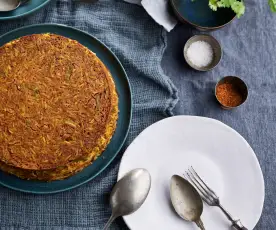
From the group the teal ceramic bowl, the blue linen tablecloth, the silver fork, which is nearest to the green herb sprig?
the teal ceramic bowl

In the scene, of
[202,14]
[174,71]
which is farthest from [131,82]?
[202,14]

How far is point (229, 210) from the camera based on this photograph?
2.14 meters

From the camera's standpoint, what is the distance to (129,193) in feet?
6.68

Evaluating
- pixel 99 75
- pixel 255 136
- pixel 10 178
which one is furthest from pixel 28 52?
pixel 255 136

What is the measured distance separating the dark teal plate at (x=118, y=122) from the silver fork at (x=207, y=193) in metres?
0.34

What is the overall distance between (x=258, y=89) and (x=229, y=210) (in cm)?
61

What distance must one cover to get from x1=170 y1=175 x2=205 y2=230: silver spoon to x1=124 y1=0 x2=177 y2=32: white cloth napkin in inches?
28.1

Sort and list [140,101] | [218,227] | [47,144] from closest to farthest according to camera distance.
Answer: [47,144] → [218,227] → [140,101]

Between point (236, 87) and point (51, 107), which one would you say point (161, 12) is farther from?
point (51, 107)

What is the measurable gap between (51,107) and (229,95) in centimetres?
84

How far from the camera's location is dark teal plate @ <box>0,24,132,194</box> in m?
2.02

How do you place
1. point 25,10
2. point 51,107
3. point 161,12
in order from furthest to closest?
point 161,12
point 25,10
point 51,107

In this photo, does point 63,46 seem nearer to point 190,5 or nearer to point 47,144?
point 47,144

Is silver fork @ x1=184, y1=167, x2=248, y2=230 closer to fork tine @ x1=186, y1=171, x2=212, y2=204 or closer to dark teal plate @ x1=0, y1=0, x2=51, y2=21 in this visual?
fork tine @ x1=186, y1=171, x2=212, y2=204
